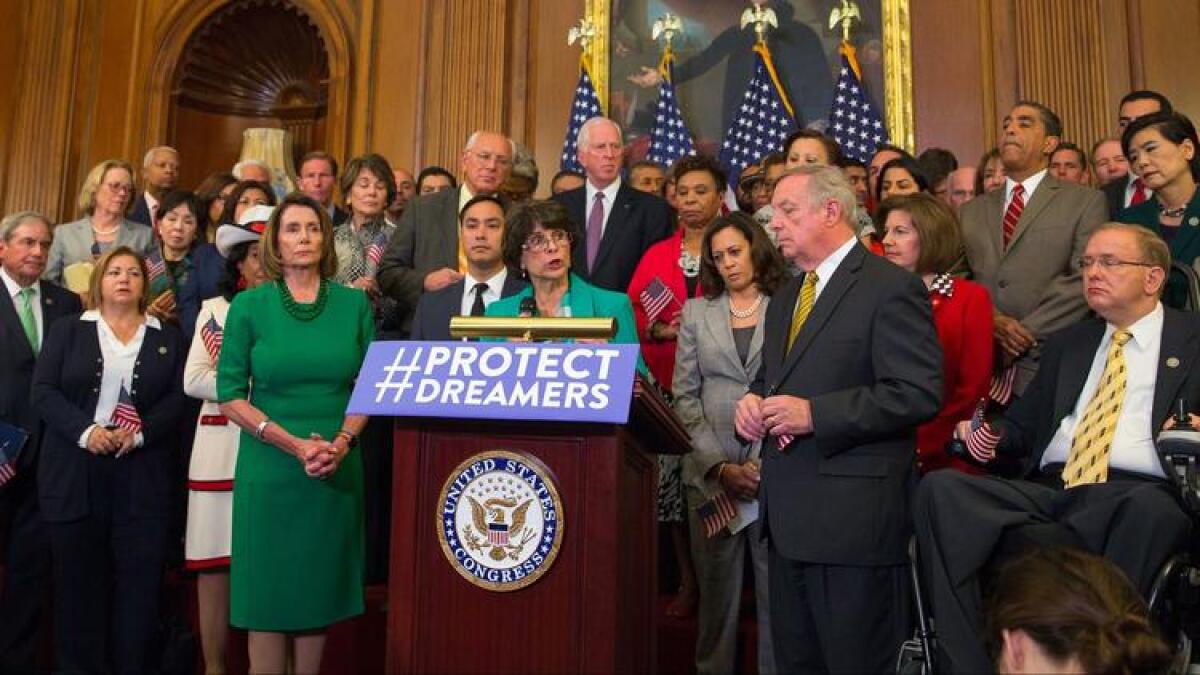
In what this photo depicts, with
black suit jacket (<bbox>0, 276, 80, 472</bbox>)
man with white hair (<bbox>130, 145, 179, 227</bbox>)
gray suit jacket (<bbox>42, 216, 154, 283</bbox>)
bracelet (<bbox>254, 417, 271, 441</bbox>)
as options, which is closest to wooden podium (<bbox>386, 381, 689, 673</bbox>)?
bracelet (<bbox>254, 417, 271, 441</bbox>)

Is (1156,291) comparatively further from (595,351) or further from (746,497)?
(595,351)

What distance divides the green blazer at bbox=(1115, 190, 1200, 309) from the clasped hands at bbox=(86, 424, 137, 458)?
3.51 m

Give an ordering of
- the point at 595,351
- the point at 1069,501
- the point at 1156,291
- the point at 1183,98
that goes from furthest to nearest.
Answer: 1. the point at 1183,98
2. the point at 1156,291
3. the point at 1069,501
4. the point at 595,351

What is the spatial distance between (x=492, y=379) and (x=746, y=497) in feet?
4.99

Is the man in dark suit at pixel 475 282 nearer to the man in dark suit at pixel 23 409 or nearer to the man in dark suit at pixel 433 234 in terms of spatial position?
the man in dark suit at pixel 433 234

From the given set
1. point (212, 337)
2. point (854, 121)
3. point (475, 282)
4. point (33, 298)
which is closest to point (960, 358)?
point (475, 282)

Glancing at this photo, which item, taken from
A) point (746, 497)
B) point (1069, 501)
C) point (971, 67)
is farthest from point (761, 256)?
point (971, 67)

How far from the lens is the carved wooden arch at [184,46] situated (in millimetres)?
8438

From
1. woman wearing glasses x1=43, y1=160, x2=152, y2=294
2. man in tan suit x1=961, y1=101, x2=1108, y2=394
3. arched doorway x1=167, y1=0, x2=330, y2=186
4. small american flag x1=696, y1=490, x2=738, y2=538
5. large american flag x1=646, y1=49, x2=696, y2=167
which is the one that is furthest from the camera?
arched doorway x1=167, y1=0, x2=330, y2=186

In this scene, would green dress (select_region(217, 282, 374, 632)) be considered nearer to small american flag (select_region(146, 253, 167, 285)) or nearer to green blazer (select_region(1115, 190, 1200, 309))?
small american flag (select_region(146, 253, 167, 285))

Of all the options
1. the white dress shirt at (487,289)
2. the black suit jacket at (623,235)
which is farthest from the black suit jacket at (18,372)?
the black suit jacket at (623,235)

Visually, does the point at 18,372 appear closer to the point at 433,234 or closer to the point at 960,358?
the point at 433,234

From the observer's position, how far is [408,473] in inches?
100.0

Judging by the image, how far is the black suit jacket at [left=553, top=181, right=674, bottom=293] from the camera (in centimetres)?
508
